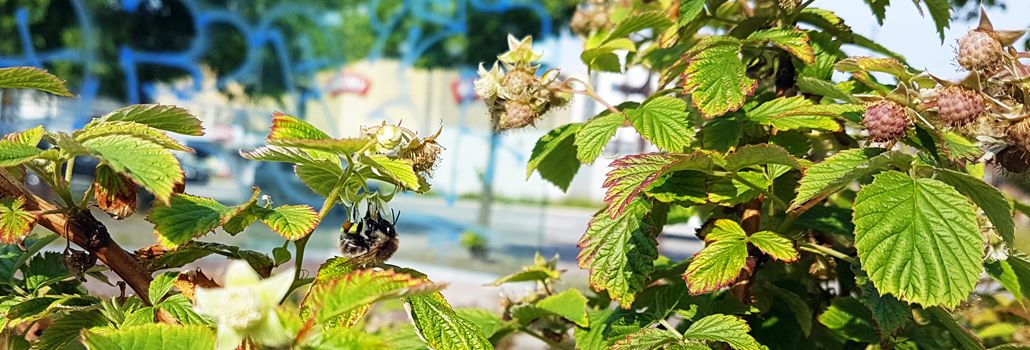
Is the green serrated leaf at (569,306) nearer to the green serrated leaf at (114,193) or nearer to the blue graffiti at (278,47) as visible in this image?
the green serrated leaf at (114,193)

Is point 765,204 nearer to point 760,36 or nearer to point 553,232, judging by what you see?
point 760,36

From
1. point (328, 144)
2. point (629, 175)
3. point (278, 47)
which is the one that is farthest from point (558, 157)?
point (278, 47)

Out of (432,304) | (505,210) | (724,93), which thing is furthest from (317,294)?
(505,210)

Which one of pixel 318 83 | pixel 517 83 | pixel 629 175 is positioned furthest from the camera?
pixel 318 83

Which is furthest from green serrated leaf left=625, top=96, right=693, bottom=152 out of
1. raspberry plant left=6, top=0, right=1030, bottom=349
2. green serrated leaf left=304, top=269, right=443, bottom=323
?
green serrated leaf left=304, top=269, right=443, bottom=323

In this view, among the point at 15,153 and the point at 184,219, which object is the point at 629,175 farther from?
the point at 15,153

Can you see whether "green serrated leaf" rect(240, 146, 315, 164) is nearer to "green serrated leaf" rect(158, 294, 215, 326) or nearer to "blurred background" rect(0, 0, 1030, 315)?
Answer: "green serrated leaf" rect(158, 294, 215, 326)
